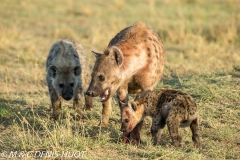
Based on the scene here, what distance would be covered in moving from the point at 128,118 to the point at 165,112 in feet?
1.38

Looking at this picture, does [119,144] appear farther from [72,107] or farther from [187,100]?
A: [72,107]

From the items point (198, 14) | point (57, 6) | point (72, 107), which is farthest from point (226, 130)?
point (57, 6)

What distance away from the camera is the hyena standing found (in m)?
5.70

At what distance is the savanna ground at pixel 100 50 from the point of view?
5.77 m

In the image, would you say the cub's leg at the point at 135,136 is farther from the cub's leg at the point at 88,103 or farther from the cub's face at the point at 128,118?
the cub's leg at the point at 88,103

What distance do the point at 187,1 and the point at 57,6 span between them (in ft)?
12.2

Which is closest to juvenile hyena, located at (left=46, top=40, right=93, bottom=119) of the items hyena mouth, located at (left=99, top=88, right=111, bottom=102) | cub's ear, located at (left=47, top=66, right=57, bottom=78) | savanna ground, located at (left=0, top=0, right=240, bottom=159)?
cub's ear, located at (left=47, top=66, right=57, bottom=78)

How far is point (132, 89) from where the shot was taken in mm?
6297

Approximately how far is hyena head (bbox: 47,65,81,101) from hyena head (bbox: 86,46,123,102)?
1695 millimetres

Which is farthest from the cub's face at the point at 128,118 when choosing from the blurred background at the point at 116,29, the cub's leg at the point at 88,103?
the blurred background at the point at 116,29

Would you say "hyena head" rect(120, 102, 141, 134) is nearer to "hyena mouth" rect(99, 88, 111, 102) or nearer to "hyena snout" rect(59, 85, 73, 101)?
"hyena mouth" rect(99, 88, 111, 102)

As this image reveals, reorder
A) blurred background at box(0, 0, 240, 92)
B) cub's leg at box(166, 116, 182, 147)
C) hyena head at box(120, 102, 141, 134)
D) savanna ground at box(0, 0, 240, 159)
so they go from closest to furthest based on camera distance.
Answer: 1. cub's leg at box(166, 116, 182, 147)
2. savanna ground at box(0, 0, 240, 159)
3. hyena head at box(120, 102, 141, 134)
4. blurred background at box(0, 0, 240, 92)

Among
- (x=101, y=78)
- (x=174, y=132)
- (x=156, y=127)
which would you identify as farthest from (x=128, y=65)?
(x=174, y=132)

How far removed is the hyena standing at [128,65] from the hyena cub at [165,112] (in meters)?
0.13
